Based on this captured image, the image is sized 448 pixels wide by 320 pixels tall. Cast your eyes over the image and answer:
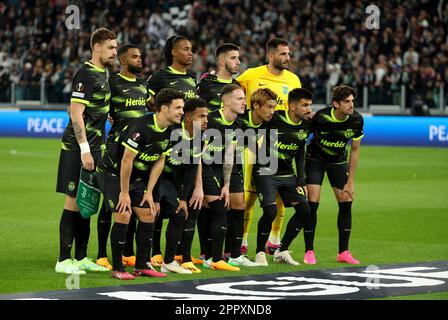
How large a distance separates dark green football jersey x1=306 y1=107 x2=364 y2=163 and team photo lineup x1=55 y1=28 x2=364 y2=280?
0.01m

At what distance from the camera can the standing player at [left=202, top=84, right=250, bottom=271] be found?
10.3 meters

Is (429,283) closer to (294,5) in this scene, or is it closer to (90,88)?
(90,88)

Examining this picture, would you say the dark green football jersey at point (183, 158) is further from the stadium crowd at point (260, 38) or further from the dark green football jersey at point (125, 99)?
the stadium crowd at point (260, 38)

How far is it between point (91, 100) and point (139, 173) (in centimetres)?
96

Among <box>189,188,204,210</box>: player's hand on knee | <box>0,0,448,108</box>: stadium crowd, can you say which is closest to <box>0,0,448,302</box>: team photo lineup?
<box>189,188,204,210</box>: player's hand on knee

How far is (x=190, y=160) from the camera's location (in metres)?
10.0

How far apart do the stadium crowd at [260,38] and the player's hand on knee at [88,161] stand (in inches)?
770

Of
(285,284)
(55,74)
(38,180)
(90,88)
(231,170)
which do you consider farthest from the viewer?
(55,74)

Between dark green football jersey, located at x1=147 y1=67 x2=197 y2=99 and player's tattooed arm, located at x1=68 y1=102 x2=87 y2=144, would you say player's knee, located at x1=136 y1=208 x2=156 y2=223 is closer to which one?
player's tattooed arm, located at x1=68 y1=102 x2=87 y2=144

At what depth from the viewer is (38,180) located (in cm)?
1938

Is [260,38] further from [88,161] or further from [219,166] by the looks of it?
[88,161]
